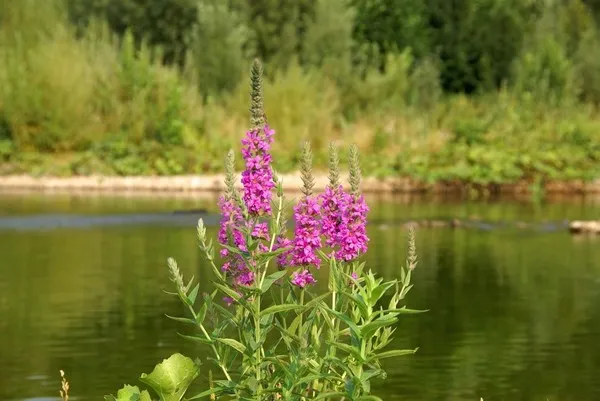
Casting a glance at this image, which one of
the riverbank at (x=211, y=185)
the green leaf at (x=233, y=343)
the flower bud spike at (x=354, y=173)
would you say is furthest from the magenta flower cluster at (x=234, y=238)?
the riverbank at (x=211, y=185)

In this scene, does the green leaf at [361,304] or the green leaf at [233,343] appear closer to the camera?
the green leaf at [361,304]

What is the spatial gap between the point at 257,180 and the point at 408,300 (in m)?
9.15

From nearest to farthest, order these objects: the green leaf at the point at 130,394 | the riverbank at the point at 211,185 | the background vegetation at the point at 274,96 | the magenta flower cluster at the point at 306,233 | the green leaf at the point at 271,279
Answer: the green leaf at the point at 271,279
the magenta flower cluster at the point at 306,233
the green leaf at the point at 130,394
the riverbank at the point at 211,185
the background vegetation at the point at 274,96

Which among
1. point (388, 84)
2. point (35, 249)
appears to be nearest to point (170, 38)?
point (388, 84)

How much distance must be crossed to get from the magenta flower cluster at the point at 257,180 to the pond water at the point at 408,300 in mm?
4565

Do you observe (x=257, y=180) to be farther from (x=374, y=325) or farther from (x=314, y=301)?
(x=374, y=325)

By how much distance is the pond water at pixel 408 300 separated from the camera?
36.8ft

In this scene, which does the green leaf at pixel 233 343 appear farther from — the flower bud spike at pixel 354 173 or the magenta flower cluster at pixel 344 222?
the flower bud spike at pixel 354 173

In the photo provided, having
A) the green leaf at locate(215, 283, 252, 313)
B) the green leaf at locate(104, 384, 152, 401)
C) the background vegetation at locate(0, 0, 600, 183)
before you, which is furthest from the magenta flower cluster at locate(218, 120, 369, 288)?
the background vegetation at locate(0, 0, 600, 183)

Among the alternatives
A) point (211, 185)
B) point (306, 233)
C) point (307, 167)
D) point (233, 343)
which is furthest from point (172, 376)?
point (211, 185)

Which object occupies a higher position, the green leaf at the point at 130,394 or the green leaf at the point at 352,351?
the green leaf at the point at 352,351

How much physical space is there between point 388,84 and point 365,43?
247 inches

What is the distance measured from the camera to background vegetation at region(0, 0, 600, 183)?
31359mm

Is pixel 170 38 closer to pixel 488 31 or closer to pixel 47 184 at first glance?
pixel 488 31
